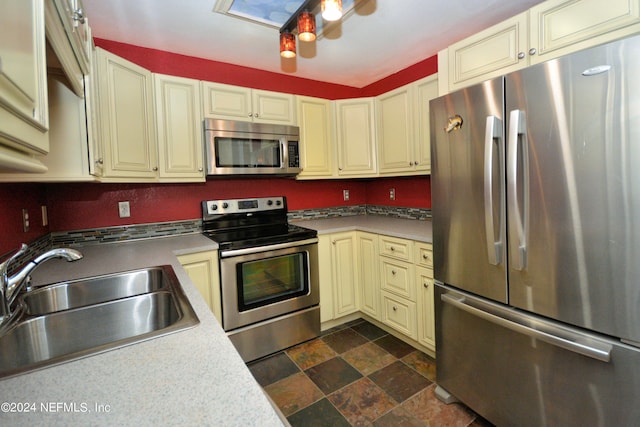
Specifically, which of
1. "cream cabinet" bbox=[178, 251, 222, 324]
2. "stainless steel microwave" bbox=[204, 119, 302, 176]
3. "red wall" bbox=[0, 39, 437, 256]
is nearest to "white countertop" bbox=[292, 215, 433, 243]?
"red wall" bbox=[0, 39, 437, 256]

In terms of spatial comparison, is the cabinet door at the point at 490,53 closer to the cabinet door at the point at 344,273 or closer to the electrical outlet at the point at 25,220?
the cabinet door at the point at 344,273

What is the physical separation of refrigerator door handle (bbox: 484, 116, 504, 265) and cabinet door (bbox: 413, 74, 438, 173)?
3.22ft

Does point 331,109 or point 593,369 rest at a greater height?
point 331,109

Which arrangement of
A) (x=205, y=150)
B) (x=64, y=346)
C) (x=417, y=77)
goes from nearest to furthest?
(x=64, y=346) → (x=205, y=150) → (x=417, y=77)

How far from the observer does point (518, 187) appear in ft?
4.04

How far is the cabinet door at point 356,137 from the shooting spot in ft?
9.21

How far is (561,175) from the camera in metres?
1.12

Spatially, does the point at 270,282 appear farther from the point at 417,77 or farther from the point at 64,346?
the point at 417,77

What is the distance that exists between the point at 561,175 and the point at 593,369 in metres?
0.72

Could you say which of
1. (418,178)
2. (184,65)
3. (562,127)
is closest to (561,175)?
(562,127)

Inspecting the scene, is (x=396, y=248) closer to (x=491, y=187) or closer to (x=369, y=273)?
(x=369, y=273)

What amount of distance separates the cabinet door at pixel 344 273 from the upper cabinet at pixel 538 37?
4.42 ft

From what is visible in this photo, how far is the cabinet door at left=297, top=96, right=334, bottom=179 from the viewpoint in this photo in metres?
2.68

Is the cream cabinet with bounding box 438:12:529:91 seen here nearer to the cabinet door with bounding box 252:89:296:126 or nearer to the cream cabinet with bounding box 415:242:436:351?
the cream cabinet with bounding box 415:242:436:351
